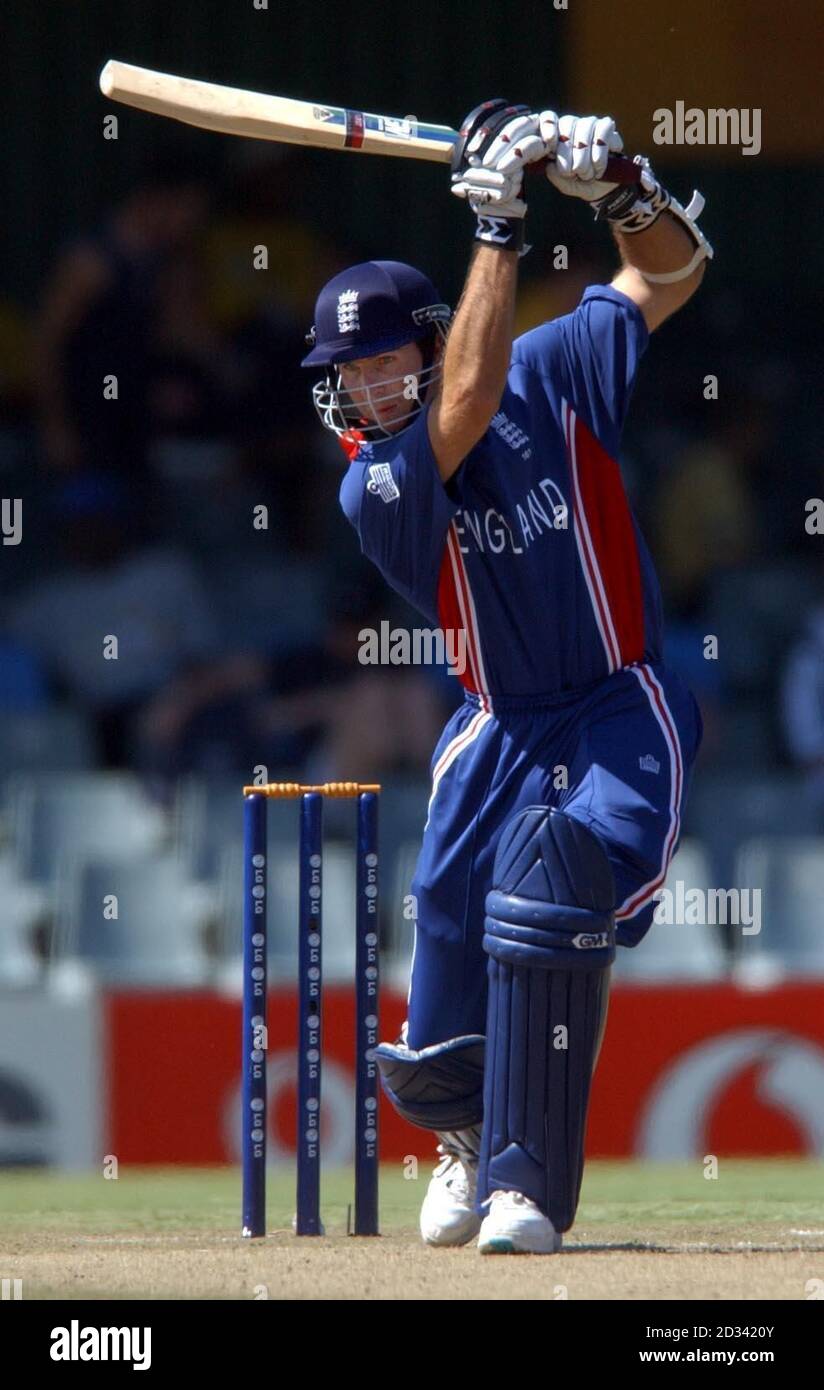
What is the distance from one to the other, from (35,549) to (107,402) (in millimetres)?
693

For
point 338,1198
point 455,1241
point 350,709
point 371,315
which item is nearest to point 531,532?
point 371,315

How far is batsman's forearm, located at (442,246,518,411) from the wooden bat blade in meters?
0.49

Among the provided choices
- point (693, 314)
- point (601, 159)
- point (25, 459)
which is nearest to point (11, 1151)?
point (25, 459)

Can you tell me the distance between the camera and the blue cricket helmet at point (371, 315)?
13.1 feet

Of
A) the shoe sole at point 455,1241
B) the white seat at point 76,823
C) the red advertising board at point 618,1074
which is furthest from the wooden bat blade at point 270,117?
the white seat at point 76,823

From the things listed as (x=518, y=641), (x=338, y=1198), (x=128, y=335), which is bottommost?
(x=338, y=1198)

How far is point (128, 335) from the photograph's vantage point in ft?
29.0

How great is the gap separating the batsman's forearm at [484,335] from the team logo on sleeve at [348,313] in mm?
276

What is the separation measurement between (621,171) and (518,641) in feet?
2.83

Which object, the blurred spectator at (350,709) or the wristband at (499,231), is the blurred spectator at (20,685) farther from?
the wristband at (499,231)

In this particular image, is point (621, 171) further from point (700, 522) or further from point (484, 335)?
point (700, 522)

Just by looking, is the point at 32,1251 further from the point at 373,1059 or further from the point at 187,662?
the point at 187,662

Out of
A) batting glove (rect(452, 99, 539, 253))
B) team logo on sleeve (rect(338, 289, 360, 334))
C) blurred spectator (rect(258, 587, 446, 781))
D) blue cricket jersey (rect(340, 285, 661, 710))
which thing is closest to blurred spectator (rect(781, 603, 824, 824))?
blurred spectator (rect(258, 587, 446, 781))

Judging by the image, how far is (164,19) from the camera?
33.1 ft
